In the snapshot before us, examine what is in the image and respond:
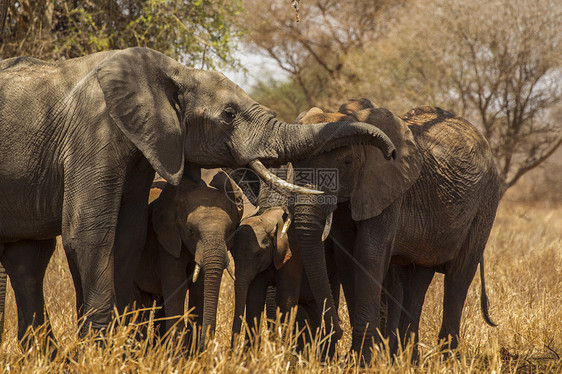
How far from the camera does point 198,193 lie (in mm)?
5105

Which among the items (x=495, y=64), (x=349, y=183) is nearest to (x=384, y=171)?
(x=349, y=183)

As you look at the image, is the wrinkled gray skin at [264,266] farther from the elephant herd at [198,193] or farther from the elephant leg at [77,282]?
the elephant leg at [77,282]

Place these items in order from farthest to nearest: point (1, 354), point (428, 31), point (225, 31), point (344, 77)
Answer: point (344, 77), point (428, 31), point (225, 31), point (1, 354)

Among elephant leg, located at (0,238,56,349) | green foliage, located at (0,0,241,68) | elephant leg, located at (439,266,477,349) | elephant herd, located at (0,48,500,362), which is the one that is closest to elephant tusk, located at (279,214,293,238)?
elephant herd, located at (0,48,500,362)

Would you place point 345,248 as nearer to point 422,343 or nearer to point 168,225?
point 422,343

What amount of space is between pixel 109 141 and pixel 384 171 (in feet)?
5.81

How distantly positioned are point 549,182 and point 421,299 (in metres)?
21.0

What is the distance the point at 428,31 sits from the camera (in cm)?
1591

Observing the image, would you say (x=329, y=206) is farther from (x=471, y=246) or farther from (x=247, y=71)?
(x=247, y=71)

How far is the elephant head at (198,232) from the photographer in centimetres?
488

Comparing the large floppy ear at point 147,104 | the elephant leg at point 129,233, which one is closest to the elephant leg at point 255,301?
the elephant leg at point 129,233

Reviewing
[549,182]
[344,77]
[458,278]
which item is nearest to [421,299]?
[458,278]

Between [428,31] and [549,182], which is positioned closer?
[428,31]

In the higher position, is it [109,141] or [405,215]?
[109,141]
